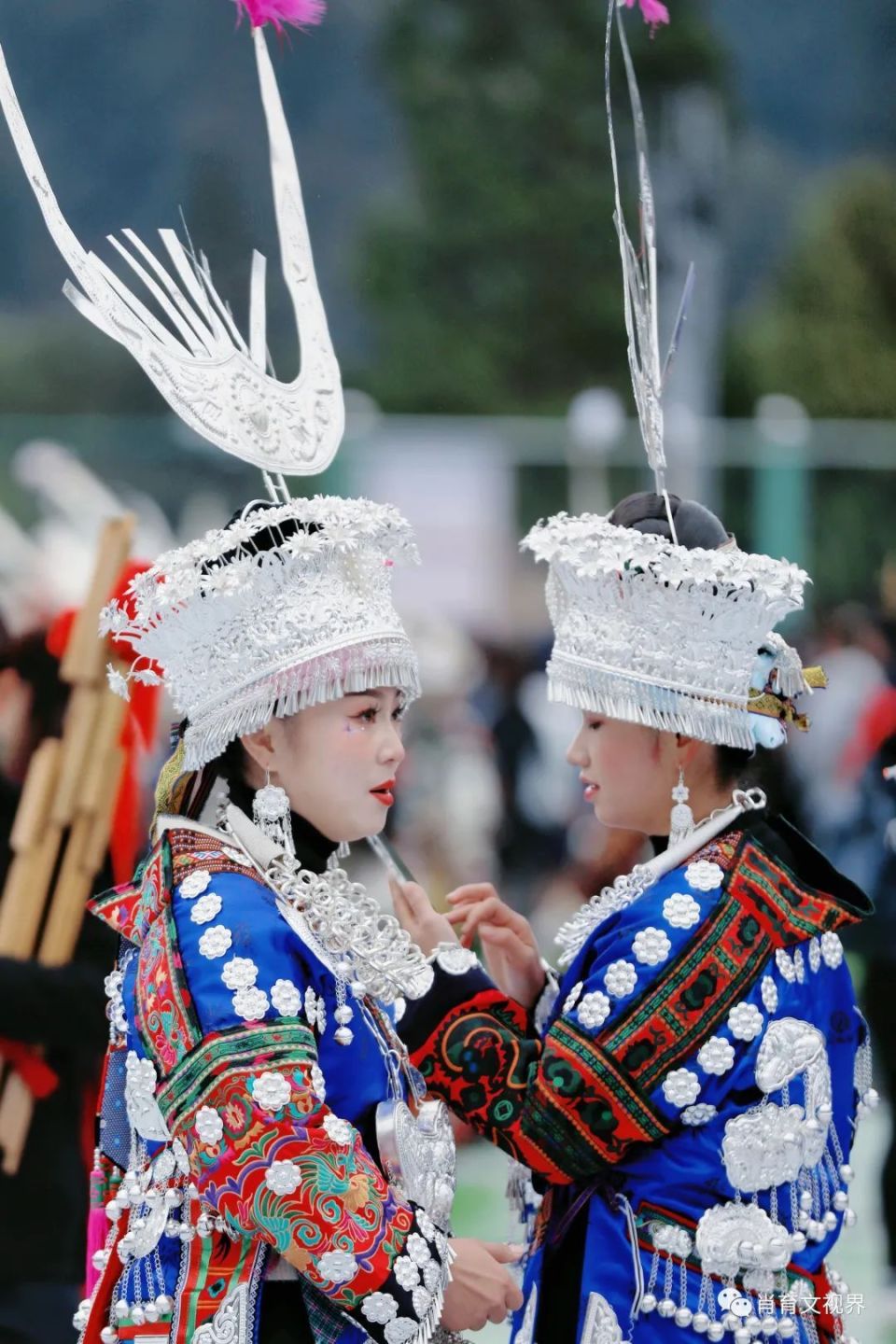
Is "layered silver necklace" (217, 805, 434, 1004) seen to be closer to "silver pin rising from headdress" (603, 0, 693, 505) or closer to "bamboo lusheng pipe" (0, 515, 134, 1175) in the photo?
"silver pin rising from headdress" (603, 0, 693, 505)

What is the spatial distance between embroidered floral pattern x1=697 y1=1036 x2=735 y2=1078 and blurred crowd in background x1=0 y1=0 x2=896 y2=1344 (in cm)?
81

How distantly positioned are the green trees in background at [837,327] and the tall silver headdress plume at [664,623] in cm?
1756

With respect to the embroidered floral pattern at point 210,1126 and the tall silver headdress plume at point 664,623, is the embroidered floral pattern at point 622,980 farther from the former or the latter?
the embroidered floral pattern at point 210,1126

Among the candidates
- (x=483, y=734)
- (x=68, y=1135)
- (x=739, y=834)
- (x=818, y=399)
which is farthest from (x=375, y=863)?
(x=818, y=399)

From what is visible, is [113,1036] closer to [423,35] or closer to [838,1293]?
[838,1293]

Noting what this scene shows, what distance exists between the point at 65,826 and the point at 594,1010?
140cm

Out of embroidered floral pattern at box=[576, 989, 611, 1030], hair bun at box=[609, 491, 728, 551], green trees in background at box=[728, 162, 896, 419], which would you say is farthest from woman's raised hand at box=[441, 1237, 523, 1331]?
green trees in background at box=[728, 162, 896, 419]

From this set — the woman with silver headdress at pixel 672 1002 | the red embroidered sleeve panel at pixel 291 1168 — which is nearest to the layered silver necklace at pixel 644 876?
the woman with silver headdress at pixel 672 1002

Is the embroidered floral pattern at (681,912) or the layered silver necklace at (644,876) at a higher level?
the layered silver necklace at (644,876)

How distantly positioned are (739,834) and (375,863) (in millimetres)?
5726

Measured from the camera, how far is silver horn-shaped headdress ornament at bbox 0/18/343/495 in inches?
94.0

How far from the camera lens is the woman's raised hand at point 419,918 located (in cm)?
266

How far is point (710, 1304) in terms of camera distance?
8.16 ft

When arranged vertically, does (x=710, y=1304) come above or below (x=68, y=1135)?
→ below
